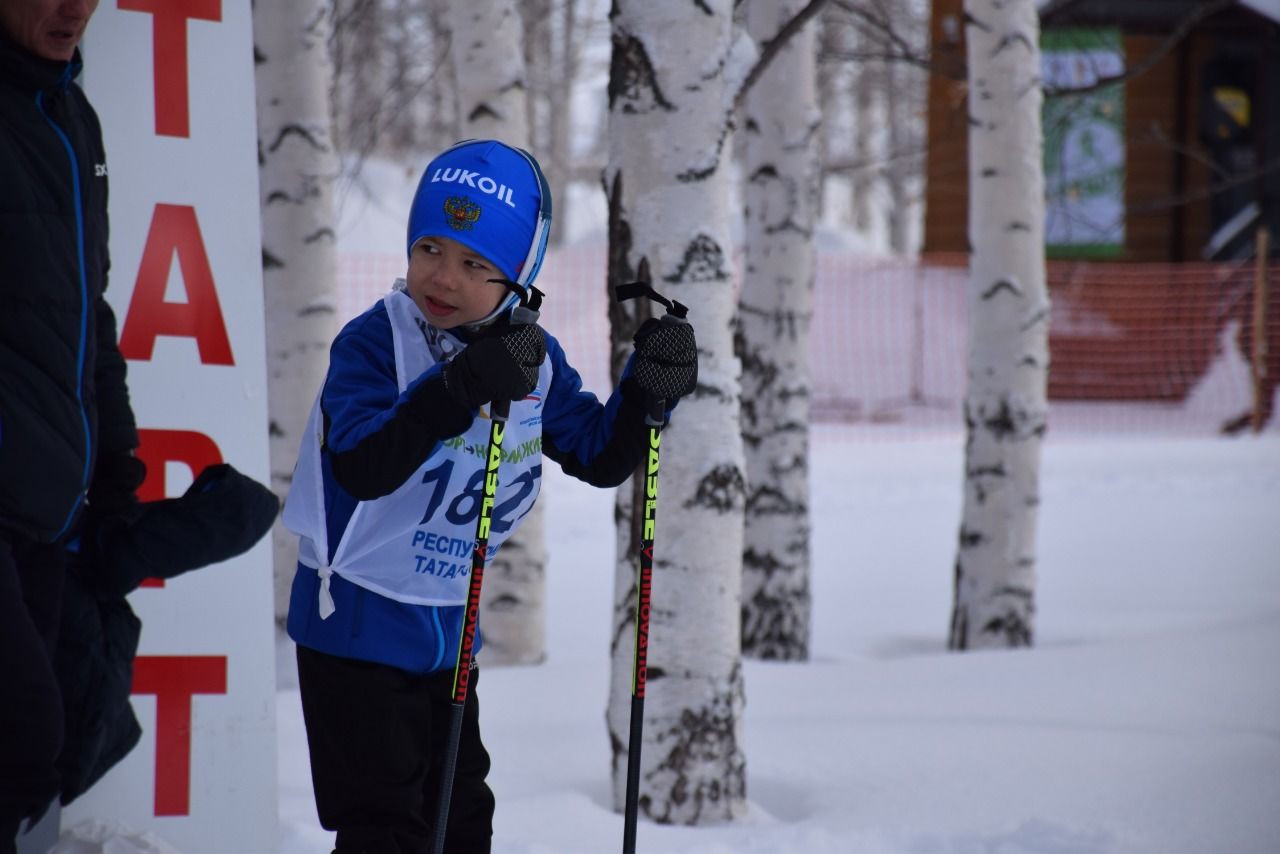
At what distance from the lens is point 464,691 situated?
2.53m

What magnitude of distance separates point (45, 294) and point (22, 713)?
801mm

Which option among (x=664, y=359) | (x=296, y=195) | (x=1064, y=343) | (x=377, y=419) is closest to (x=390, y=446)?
(x=377, y=419)

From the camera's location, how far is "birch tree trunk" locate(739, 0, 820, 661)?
6953mm

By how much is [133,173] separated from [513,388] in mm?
1714

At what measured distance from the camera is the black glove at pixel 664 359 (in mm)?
2615

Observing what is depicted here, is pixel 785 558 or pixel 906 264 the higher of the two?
pixel 906 264

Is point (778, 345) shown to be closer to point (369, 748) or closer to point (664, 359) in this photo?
point (664, 359)

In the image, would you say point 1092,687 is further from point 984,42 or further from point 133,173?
point 133,173

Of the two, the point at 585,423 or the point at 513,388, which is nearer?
the point at 513,388

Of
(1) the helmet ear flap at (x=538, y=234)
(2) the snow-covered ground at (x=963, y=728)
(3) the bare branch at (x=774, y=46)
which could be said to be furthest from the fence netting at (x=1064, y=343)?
(1) the helmet ear flap at (x=538, y=234)

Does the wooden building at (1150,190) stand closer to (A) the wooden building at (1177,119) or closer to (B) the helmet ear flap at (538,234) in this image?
(A) the wooden building at (1177,119)

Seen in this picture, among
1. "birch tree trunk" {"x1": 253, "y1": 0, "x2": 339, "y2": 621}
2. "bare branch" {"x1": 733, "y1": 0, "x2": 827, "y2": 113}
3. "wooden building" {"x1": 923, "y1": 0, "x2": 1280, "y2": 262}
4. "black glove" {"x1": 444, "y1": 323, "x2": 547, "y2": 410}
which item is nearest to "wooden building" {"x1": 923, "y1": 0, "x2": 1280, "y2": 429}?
"wooden building" {"x1": 923, "y1": 0, "x2": 1280, "y2": 262}

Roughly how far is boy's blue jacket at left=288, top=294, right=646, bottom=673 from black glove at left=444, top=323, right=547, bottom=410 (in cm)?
4

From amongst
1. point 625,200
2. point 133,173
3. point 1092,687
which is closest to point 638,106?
point 625,200
